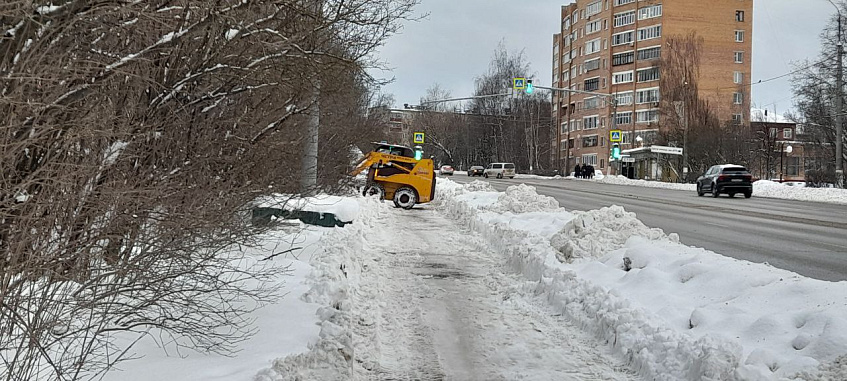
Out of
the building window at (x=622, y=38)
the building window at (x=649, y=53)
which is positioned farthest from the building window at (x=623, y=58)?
the building window at (x=622, y=38)

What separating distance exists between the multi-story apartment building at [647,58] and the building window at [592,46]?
0.13 metres

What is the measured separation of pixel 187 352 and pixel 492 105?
99378mm

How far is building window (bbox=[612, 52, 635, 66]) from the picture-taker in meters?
93.1

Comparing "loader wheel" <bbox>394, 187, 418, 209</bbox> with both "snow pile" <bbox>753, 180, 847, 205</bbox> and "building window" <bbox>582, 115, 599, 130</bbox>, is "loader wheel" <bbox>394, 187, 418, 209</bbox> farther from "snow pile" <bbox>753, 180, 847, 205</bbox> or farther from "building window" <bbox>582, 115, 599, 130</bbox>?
"building window" <bbox>582, 115, 599, 130</bbox>

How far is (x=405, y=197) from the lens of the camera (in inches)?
1021

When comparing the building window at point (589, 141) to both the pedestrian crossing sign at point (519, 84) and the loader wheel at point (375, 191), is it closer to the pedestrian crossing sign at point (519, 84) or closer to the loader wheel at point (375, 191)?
the pedestrian crossing sign at point (519, 84)

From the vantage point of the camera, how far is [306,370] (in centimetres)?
567

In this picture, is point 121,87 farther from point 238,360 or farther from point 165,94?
point 238,360

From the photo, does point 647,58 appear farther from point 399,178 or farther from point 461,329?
point 461,329

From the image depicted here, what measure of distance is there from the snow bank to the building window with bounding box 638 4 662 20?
277 feet

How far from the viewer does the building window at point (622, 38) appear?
9378 cm

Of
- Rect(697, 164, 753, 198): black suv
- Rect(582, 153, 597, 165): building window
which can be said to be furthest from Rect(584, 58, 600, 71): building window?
Rect(697, 164, 753, 198): black suv

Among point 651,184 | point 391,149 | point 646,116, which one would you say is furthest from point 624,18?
point 391,149

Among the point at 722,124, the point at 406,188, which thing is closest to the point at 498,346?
the point at 406,188
